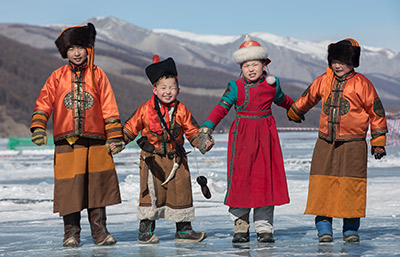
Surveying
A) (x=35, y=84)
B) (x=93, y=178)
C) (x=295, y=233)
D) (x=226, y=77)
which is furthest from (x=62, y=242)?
(x=226, y=77)

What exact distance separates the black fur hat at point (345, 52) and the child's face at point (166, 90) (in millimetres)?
1313

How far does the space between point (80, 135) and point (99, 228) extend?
756 millimetres

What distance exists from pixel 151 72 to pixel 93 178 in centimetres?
99

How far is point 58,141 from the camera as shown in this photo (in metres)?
5.30

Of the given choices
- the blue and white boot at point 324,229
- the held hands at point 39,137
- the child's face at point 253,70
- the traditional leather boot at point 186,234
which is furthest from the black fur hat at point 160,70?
the blue and white boot at point 324,229

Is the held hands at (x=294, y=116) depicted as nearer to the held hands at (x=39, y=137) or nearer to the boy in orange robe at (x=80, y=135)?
the boy in orange robe at (x=80, y=135)

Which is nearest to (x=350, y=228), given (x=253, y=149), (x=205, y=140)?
(x=253, y=149)

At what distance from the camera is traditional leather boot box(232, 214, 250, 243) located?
17.5 feet

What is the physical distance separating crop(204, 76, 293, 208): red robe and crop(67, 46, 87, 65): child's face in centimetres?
113

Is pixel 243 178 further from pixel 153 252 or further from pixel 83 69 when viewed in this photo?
pixel 83 69

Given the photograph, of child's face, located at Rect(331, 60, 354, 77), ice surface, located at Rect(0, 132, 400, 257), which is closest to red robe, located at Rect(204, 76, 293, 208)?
ice surface, located at Rect(0, 132, 400, 257)

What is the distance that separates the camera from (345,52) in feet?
17.7

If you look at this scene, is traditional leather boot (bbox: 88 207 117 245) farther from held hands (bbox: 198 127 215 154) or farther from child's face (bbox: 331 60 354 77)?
child's face (bbox: 331 60 354 77)

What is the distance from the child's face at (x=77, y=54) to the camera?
17.5ft
